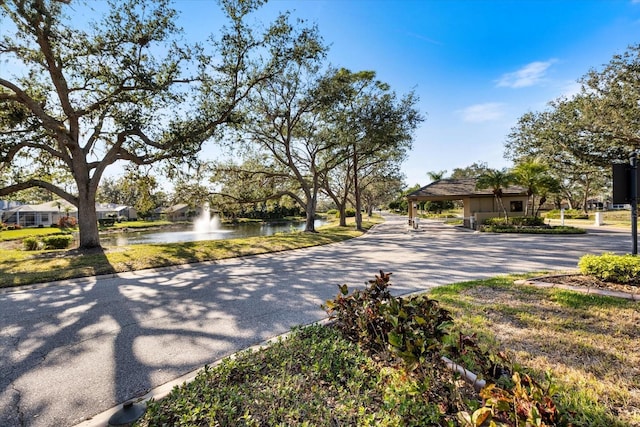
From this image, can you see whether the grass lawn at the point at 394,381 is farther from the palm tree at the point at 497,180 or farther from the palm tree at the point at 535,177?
the palm tree at the point at 535,177

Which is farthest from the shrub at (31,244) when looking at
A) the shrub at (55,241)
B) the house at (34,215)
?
the house at (34,215)

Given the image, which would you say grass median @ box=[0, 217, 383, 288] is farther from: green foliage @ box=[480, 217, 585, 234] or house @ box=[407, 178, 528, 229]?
house @ box=[407, 178, 528, 229]

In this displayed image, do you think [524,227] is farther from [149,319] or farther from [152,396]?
[152,396]

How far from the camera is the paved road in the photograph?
2559mm

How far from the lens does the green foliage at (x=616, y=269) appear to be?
16.0ft

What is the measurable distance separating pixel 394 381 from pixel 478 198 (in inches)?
923

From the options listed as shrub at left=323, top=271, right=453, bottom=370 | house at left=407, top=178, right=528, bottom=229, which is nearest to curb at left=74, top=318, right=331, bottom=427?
shrub at left=323, top=271, right=453, bottom=370

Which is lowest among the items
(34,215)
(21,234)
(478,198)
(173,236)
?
(173,236)

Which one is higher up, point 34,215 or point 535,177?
point 535,177

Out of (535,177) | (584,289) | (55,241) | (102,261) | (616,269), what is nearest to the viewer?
(584,289)

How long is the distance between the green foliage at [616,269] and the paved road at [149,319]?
1.79 m

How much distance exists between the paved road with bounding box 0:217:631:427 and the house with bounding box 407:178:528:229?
13740 millimetres

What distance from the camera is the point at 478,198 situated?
22562mm

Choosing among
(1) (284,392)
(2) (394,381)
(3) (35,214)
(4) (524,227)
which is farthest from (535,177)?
(3) (35,214)
